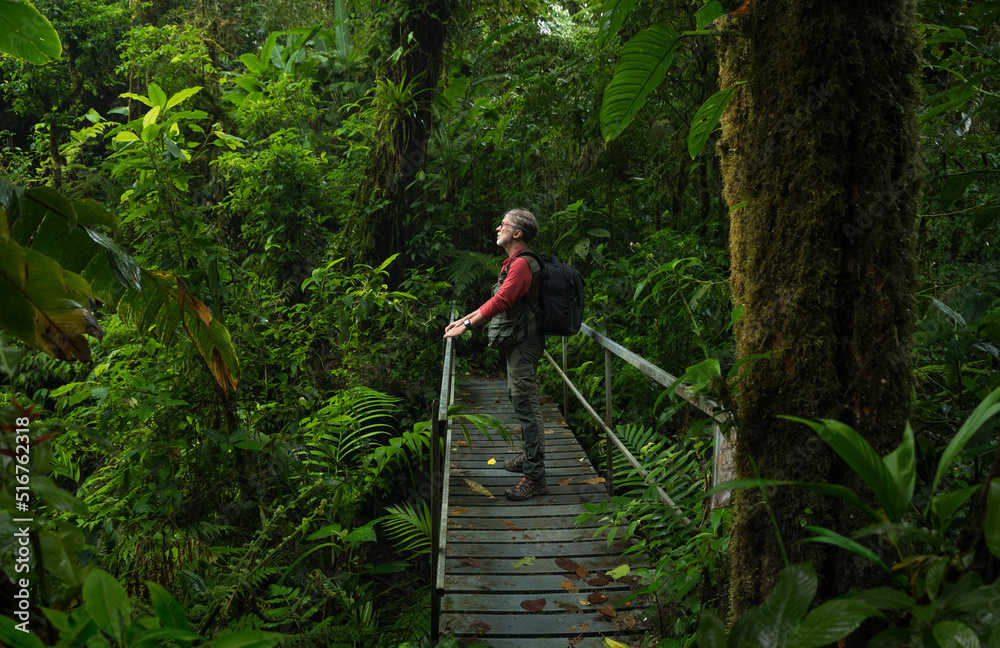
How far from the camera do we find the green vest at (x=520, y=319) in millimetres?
3924

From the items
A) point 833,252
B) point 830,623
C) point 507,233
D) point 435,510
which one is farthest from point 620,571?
point 507,233

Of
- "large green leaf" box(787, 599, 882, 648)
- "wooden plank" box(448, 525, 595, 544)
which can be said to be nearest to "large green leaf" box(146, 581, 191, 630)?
"large green leaf" box(787, 599, 882, 648)

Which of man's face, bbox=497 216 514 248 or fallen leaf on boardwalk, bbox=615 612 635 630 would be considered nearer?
fallen leaf on boardwalk, bbox=615 612 635 630

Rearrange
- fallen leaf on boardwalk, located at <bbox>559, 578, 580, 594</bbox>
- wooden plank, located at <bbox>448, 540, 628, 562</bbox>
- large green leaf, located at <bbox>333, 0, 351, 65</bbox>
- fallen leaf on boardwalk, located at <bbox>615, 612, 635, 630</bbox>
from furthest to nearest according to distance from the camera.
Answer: large green leaf, located at <bbox>333, 0, 351, 65</bbox> → wooden plank, located at <bbox>448, 540, 628, 562</bbox> → fallen leaf on boardwalk, located at <bbox>559, 578, 580, 594</bbox> → fallen leaf on boardwalk, located at <bbox>615, 612, 635, 630</bbox>

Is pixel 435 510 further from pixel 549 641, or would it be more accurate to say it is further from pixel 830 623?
pixel 830 623

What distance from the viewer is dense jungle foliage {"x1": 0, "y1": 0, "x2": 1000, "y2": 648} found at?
34.3 inches

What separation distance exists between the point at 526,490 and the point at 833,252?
303cm

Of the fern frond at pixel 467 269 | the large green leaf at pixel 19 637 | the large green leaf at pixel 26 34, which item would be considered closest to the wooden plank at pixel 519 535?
the large green leaf at pixel 19 637

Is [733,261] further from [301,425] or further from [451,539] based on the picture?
[301,425]

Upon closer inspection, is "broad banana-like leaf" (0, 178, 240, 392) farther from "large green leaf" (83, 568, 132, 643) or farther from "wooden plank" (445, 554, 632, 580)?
"wooden plank" (445, 554, 632, 580)

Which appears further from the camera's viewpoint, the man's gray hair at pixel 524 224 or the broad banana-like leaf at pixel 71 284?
the man's gray hair at pixel 524 224

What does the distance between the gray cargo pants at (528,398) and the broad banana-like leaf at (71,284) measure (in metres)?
1.92

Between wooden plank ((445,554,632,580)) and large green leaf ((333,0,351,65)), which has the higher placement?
large green leaf ((333,0,351,65))

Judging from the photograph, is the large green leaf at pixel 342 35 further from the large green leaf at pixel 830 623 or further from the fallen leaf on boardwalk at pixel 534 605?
the large green leaf at pixel 830 623
